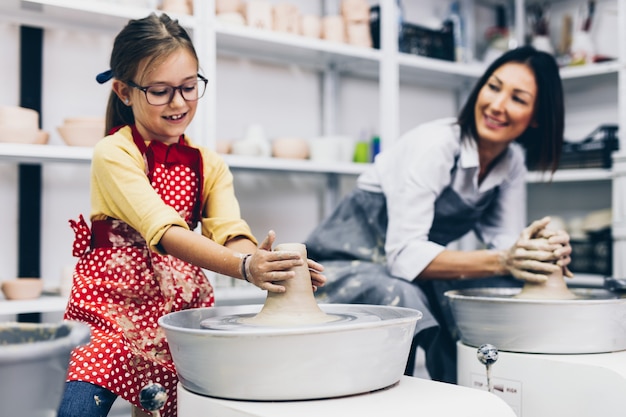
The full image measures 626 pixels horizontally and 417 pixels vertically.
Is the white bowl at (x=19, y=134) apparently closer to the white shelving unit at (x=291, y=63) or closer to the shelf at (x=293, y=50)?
the white shelving unit at (x=291, y=63)

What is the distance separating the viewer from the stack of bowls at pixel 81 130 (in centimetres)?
209

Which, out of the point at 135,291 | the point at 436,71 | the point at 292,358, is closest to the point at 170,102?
the point at 135,291

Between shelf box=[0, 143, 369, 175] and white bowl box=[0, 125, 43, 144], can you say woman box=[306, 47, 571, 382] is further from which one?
white bowl box=[0, 125, 43, 144]

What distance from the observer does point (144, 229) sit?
1.26 metres

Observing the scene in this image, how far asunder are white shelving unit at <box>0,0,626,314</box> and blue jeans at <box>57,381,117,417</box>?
0.81m

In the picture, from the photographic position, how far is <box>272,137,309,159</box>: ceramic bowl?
251 cm

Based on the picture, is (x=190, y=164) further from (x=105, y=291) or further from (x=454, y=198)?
(x=454, y=198)

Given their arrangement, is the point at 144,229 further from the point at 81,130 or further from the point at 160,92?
the point at 81,130

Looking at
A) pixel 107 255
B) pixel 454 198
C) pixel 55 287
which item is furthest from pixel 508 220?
pixel 55 287

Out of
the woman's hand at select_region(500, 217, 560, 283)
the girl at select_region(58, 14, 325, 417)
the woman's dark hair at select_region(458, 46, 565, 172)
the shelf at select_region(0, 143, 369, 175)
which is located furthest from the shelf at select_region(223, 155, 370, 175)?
the woman's hand at select_region(500, 217, 560, 283)

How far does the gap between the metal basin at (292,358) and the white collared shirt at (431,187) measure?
31.6 inches

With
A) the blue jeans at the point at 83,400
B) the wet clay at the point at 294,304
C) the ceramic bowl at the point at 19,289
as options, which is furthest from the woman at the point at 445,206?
the ceramic bowl at the point at 19,289

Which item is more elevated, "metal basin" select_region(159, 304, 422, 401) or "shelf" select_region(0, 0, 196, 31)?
"shelf" select_region(0, 0, 196, 31)

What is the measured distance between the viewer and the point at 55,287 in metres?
2.12
